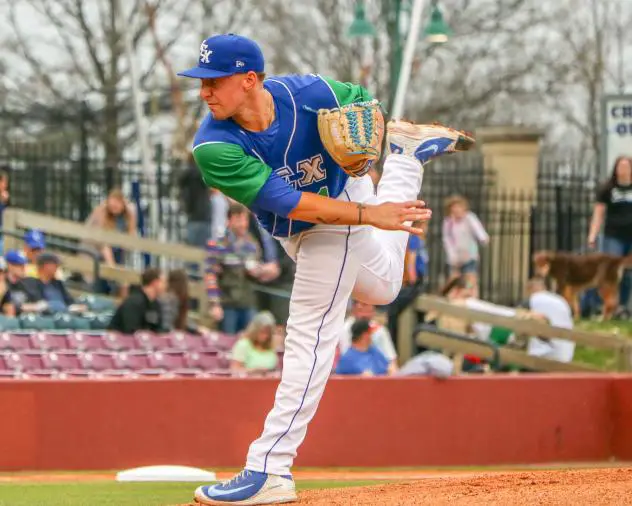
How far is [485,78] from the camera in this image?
118 feet

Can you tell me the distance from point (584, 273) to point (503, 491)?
10736 millimetres

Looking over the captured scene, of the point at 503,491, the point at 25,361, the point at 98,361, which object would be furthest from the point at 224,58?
the point at 98,361

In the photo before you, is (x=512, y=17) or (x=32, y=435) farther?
(x=512, y=17)

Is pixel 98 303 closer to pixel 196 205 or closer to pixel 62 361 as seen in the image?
pixel 196 205

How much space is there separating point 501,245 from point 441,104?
15559mm

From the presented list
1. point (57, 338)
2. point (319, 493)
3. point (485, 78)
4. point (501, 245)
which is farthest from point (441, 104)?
point (319, 493)

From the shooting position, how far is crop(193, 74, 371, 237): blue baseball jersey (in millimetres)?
6738

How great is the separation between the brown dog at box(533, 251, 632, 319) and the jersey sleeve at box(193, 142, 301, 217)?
420 inches

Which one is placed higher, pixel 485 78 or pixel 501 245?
pixel 485 78

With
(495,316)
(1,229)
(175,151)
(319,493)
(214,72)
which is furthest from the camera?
(175,151)

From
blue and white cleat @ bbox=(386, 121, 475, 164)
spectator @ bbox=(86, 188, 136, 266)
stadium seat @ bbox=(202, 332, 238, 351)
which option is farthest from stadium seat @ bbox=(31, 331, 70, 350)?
blue and white cleat @ bbox=(386, 121, 475, 164)

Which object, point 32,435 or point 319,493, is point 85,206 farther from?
point 319,493

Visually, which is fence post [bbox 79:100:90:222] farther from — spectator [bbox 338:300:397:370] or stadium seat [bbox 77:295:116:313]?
spectator [bbox 338:300:397:370]

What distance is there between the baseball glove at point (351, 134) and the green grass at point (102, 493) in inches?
85.1
